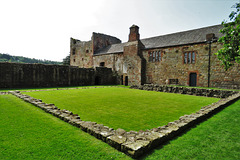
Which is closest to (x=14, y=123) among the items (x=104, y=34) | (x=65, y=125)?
(x=65, y=125)

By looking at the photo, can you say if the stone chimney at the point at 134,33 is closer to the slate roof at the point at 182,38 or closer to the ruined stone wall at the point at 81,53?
the slate roof at the point at 182,38

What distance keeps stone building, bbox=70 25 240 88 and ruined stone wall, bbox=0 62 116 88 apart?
5.70 meters

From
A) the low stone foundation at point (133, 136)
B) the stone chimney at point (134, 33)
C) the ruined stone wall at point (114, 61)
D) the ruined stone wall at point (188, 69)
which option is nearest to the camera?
the low stone foundation at point (133, 136)

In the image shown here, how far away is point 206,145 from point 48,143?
343 cm

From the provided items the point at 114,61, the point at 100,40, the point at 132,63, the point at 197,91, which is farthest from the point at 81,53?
the point at 197,91

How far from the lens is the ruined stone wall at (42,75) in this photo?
1576 cm

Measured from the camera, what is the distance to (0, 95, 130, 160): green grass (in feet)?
8.50

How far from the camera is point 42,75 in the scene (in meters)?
17.9

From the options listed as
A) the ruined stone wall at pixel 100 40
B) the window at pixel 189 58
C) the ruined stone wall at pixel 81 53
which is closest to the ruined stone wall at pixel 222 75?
the window at pixel 189 58

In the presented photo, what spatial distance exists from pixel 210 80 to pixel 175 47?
6.09 meters

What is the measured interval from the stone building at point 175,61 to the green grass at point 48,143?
1771 centimetres

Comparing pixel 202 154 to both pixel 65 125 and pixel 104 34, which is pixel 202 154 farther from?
pixel 104 34

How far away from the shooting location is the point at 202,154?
9.01 ft

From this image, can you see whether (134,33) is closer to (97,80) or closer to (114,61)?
(114,61)
